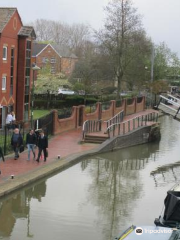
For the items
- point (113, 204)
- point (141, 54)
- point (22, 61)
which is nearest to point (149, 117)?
point (22, 61)

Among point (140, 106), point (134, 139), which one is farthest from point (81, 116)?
point (140, 106)

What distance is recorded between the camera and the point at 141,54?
5575 cm

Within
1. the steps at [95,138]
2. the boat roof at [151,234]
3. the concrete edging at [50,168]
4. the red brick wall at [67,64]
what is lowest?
the concrete edging at [50,168]

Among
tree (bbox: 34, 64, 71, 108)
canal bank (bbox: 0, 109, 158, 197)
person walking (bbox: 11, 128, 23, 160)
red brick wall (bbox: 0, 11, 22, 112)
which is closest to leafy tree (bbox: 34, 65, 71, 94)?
tree (bbox: 34, 64, 71, 108)

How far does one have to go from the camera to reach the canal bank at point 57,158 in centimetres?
1706

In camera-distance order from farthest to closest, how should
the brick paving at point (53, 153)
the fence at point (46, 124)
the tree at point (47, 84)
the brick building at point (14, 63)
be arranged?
the tree at point (47, 84) → the brick building at point (14, 63) → the fence at point (46, 124) → the brick paving at point (53, 153)

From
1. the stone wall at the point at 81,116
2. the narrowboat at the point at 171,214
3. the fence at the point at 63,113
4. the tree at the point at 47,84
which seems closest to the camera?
the narrowboat at the point at 171,214

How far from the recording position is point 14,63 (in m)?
37.8

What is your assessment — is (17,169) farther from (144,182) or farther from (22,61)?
(22,61)

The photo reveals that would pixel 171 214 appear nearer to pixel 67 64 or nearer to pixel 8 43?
pixel 8 43

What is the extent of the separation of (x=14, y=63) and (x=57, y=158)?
1789 cm

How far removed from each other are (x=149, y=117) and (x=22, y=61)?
41.9 ft

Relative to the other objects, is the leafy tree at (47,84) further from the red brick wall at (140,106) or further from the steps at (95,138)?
the steps at (95,138)

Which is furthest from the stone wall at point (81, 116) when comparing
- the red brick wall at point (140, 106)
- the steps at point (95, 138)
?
the steps at point (95, 138)
